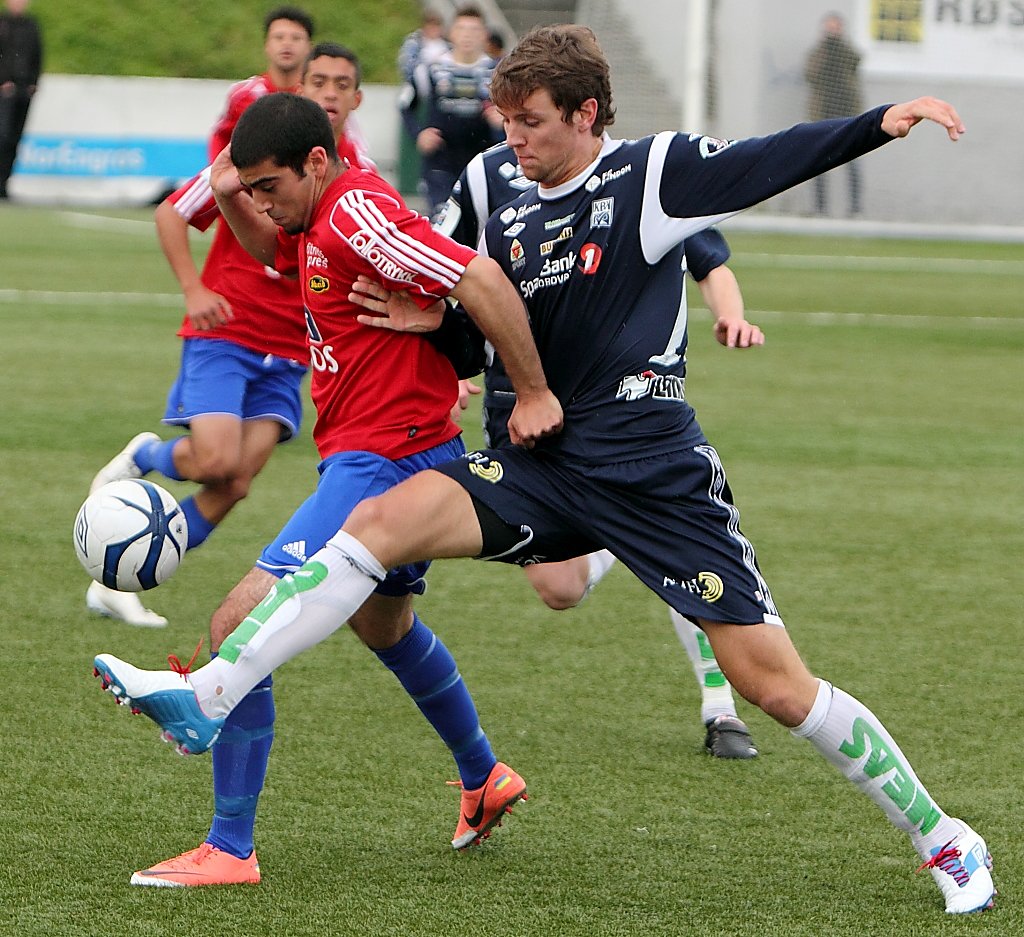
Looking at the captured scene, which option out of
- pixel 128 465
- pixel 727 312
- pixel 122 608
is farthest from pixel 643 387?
pixel 128 465

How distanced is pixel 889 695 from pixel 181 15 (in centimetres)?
2865

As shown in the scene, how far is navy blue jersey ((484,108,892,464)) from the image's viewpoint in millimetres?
3943

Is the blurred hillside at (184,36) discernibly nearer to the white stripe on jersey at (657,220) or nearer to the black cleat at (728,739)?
the black cleat at (728,739)

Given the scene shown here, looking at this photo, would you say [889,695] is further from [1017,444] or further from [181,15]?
[181,15]

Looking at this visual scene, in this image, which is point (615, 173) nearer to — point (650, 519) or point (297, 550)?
point (650, 519)

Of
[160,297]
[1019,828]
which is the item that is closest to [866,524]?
[1019,828]

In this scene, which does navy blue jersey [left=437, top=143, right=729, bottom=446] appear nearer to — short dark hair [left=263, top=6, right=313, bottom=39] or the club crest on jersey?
the club crest on jersey

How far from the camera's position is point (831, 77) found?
24.6m

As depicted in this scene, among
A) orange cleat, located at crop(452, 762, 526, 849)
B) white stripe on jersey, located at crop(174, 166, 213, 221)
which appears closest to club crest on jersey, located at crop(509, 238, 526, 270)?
orange cleat, located at crop(452, 762, 526, 849)

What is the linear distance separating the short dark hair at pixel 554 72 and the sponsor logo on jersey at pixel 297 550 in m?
1.06

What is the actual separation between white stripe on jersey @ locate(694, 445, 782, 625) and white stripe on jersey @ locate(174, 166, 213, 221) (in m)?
2.85

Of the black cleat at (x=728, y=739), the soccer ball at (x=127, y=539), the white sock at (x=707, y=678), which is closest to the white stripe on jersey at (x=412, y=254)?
the soccer ball at (x=127, y=539)

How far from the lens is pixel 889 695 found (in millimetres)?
5578

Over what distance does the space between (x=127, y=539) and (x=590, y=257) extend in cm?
139
